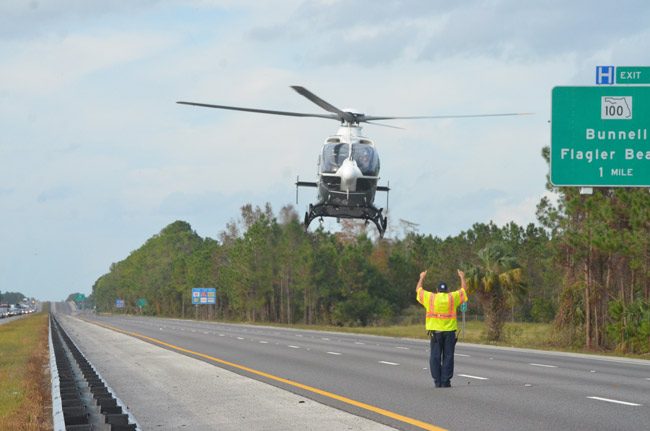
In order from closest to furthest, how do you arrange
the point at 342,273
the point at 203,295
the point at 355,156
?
the point at 355,156 → the point at 342,273 → the point at 203,295

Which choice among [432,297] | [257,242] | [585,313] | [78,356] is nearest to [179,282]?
[257,242]

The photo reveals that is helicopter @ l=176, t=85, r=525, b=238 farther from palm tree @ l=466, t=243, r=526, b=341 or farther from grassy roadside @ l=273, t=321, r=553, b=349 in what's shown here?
palm tree @ l=466, t=243, r=526, b=341

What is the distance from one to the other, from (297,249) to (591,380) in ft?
288

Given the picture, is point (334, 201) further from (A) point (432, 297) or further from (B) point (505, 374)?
(A) point (432, 297)

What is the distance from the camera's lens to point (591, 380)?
19484 mm

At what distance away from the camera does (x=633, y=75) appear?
22.9 meters

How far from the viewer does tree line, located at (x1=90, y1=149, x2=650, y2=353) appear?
3938 centimetres

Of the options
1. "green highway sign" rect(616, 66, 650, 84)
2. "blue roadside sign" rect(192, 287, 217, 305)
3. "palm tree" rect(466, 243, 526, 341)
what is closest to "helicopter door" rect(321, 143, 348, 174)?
"green highway sign" rect(616, 66, 650, 84)

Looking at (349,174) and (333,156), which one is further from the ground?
(333,156)

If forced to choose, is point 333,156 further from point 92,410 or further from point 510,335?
point 510,335

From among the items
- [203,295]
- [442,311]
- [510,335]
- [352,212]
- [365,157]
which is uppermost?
[365,157]

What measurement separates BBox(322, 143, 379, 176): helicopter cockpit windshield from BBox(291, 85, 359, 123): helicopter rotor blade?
86 centimetres

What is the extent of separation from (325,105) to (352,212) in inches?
191

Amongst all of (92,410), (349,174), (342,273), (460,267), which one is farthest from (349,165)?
(342,273)
